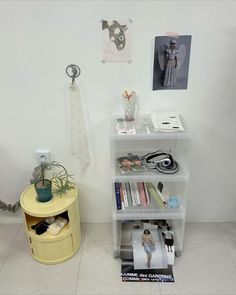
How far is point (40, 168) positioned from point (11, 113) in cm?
36

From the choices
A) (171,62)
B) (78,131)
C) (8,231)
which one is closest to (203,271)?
(78,131)

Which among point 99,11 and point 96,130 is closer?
point 99,11

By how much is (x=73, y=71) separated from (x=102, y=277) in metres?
1.12

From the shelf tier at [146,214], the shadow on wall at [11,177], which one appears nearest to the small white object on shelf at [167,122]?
the shelf tier at [146,214]

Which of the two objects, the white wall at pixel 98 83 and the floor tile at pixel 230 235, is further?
the floor tile at pixel 230 235

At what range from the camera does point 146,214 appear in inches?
59.9

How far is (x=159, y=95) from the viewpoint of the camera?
5.06ft

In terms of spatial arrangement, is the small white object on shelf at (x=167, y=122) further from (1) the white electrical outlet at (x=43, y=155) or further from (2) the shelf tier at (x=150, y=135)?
(1) the white electrical outlet at (x=43, y=155)

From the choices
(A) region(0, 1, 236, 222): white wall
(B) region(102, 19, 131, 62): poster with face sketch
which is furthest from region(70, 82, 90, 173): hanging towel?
(B) region(102, 19, 131, 62): poster with face sketch

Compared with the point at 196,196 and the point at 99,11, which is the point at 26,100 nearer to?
the point at 99,11

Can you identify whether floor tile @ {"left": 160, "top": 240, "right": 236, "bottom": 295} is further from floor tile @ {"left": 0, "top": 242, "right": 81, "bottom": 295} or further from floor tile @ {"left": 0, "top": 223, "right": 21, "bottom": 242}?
floor tile @ {"left": 0, "top": 223, "right": 21, "bottom": 242}

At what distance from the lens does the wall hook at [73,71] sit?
4.83ft

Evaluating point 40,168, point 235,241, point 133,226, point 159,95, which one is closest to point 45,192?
point 40,168

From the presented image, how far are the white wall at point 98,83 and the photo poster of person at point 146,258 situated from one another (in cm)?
36
